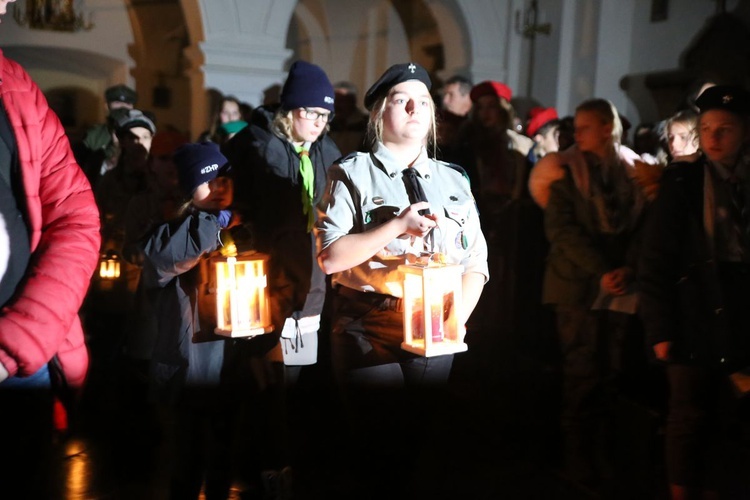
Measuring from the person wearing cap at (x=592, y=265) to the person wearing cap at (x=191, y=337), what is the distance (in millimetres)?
1739

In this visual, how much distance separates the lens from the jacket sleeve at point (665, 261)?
130 inches

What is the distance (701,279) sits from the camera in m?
3.25

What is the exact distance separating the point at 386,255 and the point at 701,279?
1.36 m

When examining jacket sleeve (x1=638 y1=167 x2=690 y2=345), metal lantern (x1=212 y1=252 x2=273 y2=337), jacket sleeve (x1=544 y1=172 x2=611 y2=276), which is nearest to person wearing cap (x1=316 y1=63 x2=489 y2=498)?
metal lantern (x1=212 y1=252 x2=273 y2=337)

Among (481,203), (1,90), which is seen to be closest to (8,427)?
(1,90)

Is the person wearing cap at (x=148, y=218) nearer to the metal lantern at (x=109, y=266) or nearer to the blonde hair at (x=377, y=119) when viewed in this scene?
the metal lantern at (x=109, y=266)

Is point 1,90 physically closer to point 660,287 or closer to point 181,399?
point 181,399

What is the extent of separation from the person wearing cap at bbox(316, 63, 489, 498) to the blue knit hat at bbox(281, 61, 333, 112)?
2.71 ft

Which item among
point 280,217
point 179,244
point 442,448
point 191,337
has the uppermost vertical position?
point 280,217

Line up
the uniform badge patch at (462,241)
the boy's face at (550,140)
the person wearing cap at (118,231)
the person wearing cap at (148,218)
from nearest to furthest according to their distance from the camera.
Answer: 1. the uniform badge patch at (462,241)
2. the person wearing cap at (148,218)
3. the person wearing cap at (118,231)
4. the boy's face at (550,140)

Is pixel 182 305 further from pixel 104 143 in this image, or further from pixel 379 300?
pixel 104 143

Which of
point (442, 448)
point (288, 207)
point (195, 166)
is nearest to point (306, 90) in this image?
point (288, 207)

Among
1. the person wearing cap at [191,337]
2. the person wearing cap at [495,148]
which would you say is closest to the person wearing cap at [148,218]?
the person wearing cap at [191,337]

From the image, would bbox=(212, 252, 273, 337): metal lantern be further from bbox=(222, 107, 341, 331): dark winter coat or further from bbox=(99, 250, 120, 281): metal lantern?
bbox=(99, 250, 120, 281): metal lantern
